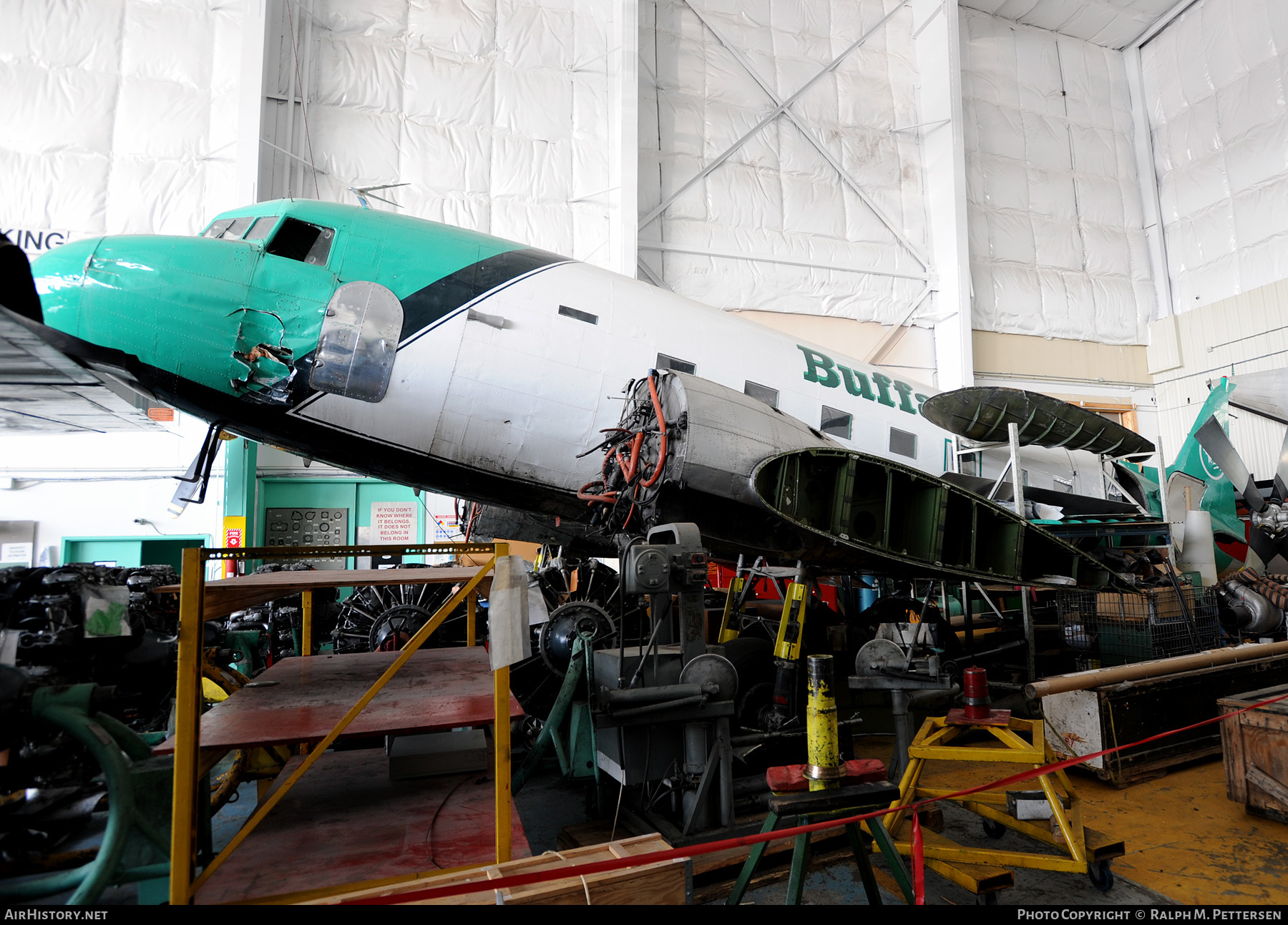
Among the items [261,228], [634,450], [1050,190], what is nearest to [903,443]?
[634,450]

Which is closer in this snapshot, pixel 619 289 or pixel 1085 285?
pixel 619 289

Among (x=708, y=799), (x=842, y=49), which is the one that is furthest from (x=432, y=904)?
(x=842, y=49)

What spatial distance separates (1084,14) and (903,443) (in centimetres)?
2040

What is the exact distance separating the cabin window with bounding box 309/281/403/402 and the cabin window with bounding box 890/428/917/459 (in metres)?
5.87

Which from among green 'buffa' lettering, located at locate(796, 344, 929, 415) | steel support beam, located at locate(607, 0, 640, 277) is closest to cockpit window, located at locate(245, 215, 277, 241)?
green 'buffa' lettering, located at locate(796, 344, 929, 415)

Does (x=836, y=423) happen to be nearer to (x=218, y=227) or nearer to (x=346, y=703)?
(x=346, y=703)

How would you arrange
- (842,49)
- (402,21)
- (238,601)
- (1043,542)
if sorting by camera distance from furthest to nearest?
(842,49) < (402,21) < (1043,542) < (238,601)

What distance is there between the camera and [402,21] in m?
15.1

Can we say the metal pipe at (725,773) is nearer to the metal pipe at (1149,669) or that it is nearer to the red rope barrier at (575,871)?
the red rope barrier at (575,871)

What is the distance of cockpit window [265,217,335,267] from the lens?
19.7ft

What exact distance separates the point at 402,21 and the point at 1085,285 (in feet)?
62.8

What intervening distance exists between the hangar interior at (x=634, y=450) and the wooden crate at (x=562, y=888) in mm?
24

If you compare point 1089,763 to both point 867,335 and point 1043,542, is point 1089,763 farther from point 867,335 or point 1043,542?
point 867,335

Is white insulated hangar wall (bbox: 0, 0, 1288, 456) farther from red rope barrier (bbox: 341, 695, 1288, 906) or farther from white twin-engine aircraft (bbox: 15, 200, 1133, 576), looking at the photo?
red rope barrier (bbox: 341, 695, 1288, 906)
